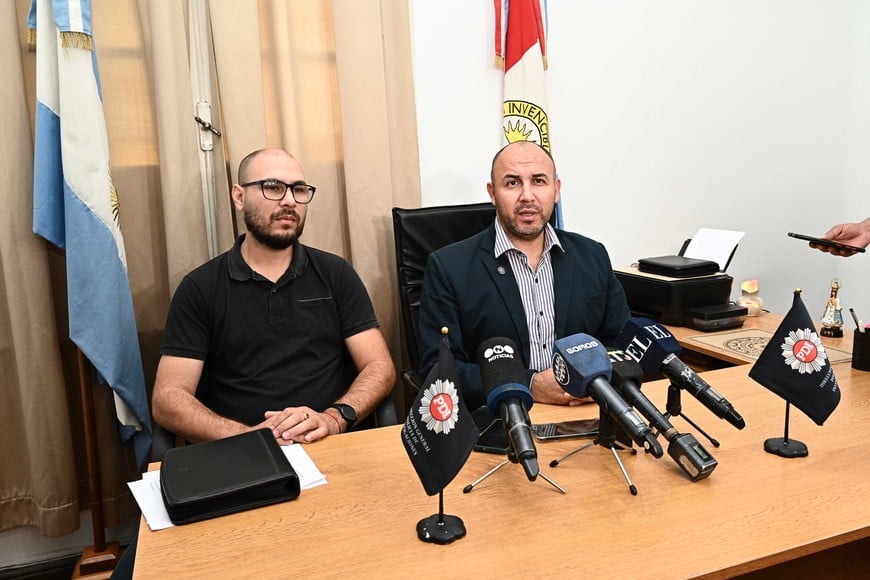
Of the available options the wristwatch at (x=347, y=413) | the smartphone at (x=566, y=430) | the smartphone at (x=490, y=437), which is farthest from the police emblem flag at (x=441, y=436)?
the wristwatch at (x=347, y=413)

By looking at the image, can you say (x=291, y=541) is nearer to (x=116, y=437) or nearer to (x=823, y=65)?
(x=116, y=437)

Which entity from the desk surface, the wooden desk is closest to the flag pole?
the wooden desk

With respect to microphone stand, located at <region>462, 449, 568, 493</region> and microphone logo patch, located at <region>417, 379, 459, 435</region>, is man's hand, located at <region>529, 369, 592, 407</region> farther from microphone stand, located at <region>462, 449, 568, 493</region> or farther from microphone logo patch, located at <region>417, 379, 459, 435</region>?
microphone logo patch, located at <region>417, 379, 459, 435</region>

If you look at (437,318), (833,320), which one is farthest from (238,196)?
(833,320)

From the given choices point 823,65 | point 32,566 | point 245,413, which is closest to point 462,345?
point 245,413

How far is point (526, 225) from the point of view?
2.19 m

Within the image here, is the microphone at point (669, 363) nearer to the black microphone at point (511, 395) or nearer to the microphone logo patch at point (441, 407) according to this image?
the black microphone at point (511, 395)

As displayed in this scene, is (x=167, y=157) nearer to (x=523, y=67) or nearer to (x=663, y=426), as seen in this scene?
(x=523, y=67)

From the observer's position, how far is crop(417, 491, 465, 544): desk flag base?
1.12 metres

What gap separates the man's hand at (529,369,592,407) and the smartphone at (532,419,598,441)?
0.33ft

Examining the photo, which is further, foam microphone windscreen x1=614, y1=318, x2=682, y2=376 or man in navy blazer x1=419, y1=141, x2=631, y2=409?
man in navy blazer x1=419, y1=141, x2=631, y2=409

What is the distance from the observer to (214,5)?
2.27 metres

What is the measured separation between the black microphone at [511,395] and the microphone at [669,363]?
340 mm

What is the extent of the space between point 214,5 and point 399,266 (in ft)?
3.53
